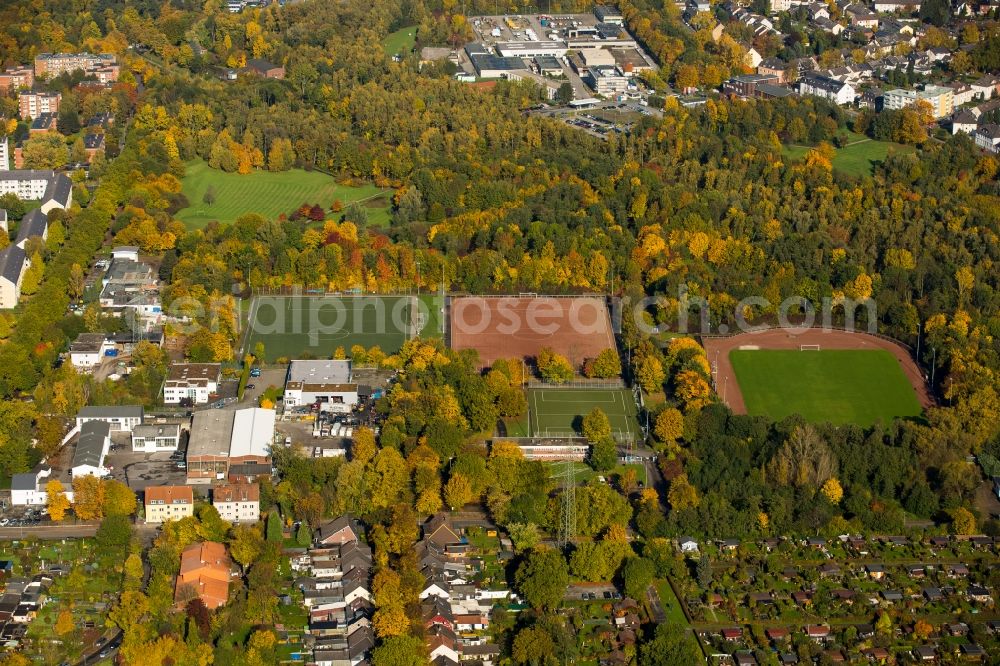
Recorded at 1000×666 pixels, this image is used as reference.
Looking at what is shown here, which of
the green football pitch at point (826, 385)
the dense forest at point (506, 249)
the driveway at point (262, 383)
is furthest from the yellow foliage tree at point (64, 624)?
the green football pitch at point (826, 385)

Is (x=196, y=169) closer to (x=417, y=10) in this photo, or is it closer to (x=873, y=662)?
(x=417, y=10)

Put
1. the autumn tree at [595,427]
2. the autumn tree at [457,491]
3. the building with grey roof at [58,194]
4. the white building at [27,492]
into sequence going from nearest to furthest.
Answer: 1. the autumn tree at [457,491]
2. the white building at [27,492]
3. the autumn tree at [595,427]
4. the building with grey roof at [58,194]

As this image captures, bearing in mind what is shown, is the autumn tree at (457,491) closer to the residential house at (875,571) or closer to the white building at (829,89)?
the residential house at (875,571)

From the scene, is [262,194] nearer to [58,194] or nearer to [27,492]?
[58,194]

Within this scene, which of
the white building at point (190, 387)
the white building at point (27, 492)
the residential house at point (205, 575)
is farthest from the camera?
the white building at point (190, 387)

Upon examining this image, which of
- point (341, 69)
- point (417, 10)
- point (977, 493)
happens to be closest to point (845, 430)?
point (977, 493)

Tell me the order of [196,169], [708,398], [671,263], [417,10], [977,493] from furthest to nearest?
[417,10] → [196,169] → [671,263] → [708,398] → [977,493]
